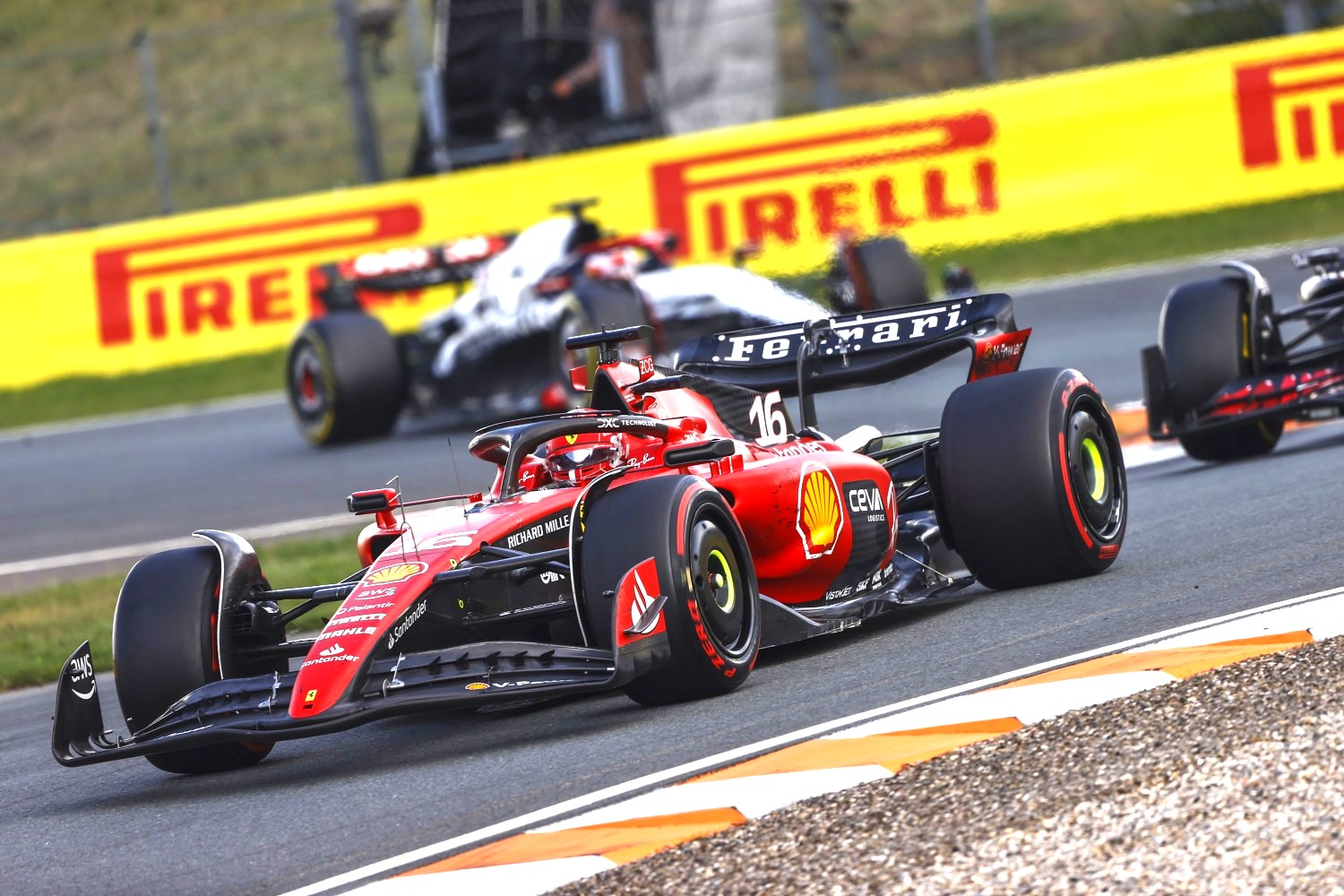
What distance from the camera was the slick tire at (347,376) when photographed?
15602 millimetres

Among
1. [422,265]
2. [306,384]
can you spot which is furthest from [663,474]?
[306,384]

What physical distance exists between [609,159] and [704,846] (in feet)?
52.1

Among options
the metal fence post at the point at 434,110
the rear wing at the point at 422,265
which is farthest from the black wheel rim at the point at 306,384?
the metal fence post at the point at 434,110

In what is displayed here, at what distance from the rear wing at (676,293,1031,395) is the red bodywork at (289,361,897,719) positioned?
0.90 meters

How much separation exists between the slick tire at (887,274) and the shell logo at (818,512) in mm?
8392

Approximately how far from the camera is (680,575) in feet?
19.2

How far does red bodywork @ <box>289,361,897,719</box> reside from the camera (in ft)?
19.0

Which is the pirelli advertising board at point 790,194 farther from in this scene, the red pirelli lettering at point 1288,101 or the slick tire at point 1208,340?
the slick tire at point 1208,340

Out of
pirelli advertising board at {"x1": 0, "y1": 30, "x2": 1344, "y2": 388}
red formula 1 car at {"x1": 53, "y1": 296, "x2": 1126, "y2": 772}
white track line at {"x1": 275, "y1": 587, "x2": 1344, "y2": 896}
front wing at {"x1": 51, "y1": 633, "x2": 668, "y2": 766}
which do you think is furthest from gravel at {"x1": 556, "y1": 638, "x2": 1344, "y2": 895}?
pirelli advertising board at {"x1": 0, "y1": 30, "x2": 1344, "y2": 388}

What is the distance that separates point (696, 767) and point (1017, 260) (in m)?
15.1

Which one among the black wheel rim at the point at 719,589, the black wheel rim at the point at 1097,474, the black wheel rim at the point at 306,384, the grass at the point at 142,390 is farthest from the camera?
the grass at the point at 142,390

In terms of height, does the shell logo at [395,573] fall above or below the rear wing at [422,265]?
below

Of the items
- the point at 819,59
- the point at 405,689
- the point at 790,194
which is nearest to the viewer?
the point at 405,689

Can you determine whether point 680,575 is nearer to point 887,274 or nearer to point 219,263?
point 887,274
